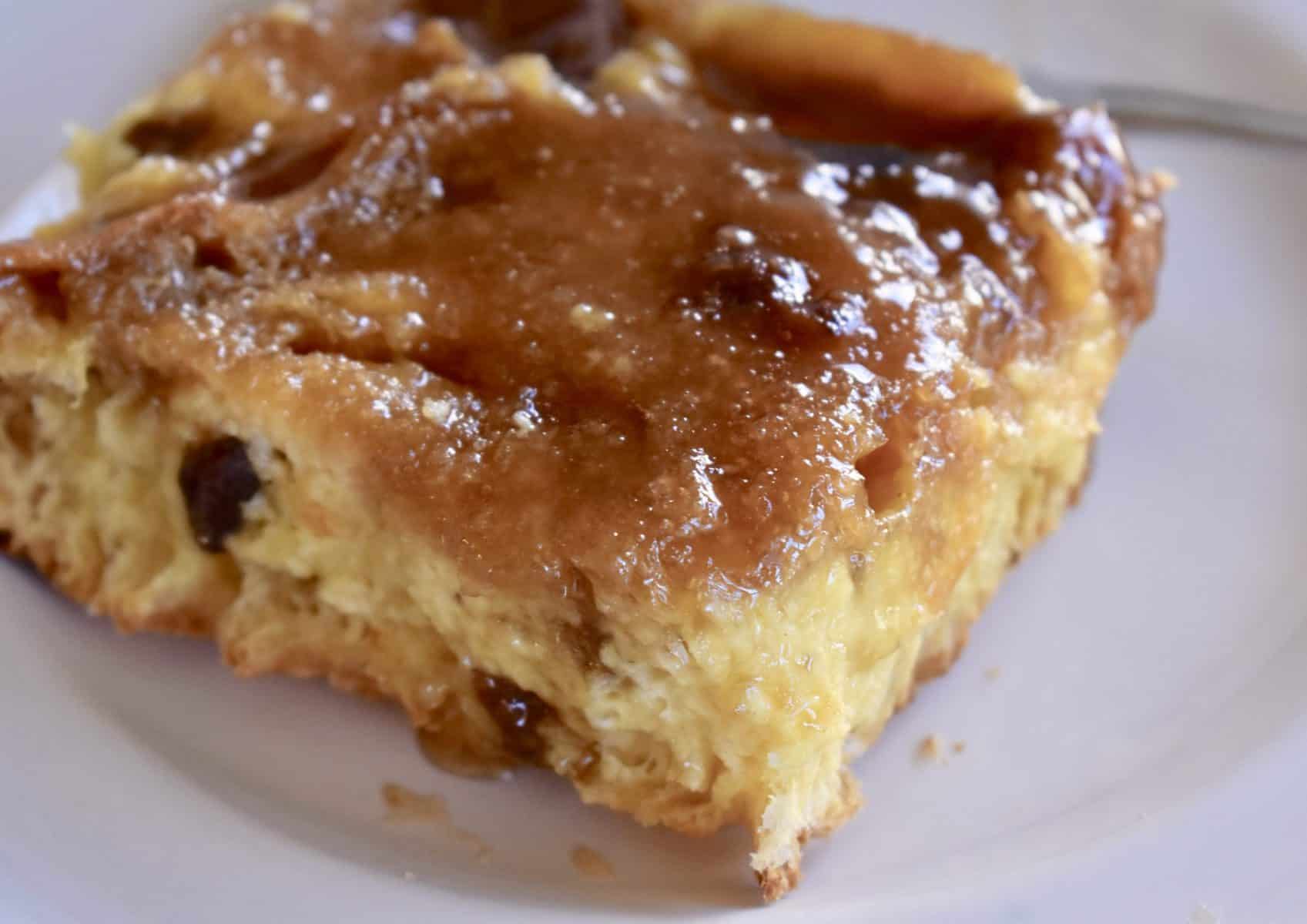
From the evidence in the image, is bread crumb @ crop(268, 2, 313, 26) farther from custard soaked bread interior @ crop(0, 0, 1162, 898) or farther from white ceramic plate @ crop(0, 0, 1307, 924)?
white ceramic plate @ crop(0, 0, 1307, 924)


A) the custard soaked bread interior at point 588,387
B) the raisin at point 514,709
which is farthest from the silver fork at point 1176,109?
the raisin at point 514,709

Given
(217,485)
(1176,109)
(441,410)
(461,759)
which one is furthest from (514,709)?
(1176,109)

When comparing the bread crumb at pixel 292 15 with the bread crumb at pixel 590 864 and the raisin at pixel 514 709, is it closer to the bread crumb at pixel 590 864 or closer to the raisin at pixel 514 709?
the raisin at pixel 514 709

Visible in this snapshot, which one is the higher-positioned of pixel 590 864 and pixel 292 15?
pixel 292 15

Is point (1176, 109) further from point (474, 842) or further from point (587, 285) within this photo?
point (474, 842)

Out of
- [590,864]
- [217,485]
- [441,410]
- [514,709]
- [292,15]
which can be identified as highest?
[292,15]

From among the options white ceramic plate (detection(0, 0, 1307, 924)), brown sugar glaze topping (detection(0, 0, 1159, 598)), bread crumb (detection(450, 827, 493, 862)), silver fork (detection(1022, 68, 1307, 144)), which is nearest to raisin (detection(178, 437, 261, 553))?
brown sugar glaze topping (detection(0, 0, 1159, 598))

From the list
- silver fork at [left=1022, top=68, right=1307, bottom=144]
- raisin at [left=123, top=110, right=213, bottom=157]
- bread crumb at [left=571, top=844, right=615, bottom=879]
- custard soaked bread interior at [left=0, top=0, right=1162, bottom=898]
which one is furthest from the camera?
silver fork at [left=1022, top=68, right=1307, bottom=144]

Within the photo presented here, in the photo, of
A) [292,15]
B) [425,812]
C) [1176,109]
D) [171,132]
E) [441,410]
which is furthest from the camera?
[1176,109]
